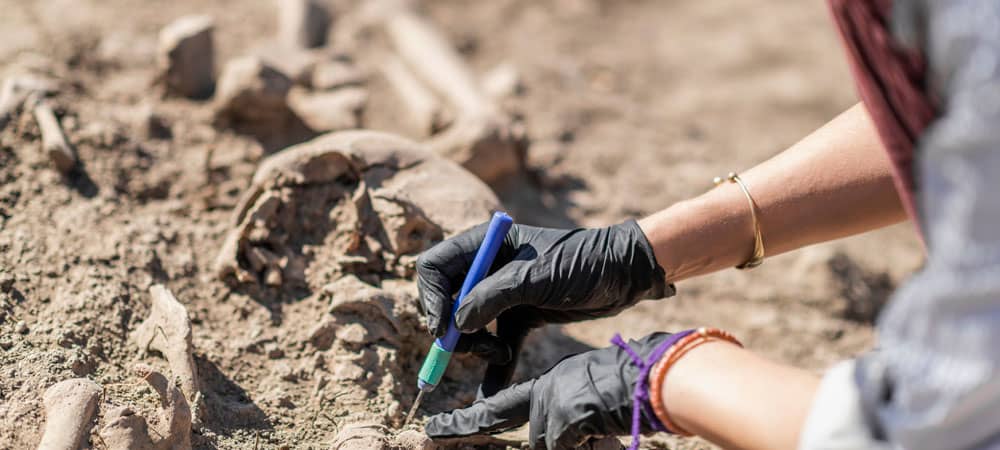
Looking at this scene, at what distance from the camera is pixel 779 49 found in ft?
16.5

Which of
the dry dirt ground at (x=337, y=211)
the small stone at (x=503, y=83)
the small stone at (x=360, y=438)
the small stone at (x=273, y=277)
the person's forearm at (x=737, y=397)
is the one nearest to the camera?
the person's forearm at (x=737, y=397)

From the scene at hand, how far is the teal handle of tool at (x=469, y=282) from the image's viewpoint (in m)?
1.93

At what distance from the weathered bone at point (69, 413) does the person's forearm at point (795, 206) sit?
1.30m

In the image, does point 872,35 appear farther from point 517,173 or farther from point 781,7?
point 781,7

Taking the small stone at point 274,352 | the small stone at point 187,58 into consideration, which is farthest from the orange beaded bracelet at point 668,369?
the small stone at point 187,58

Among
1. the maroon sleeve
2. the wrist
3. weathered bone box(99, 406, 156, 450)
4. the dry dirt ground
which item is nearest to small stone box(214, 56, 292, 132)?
the dry dirt ground

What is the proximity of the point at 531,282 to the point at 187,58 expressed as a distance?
Answer: 77.9 inches

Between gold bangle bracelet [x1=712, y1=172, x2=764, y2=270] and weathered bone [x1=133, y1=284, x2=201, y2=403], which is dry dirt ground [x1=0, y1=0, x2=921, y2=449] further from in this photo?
gold bangle bracelet [x1=712, y1=172, x2=764, y2=270]

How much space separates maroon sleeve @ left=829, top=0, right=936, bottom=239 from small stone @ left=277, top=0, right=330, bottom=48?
2790mm

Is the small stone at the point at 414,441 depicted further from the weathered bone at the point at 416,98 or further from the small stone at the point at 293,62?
the small stone at the point at 293,62

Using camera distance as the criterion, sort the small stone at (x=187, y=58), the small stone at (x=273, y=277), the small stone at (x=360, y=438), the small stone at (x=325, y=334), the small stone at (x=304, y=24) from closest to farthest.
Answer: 1. the small stone at (x=360, y=438)
2. the small stone at (x=325, y=334)
3. the small stone at (x=273, y=277)
4. the small stone at (x=187, y=58)
5. the small stone at (x=304, y=24)

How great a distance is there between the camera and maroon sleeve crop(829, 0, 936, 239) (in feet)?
4.27

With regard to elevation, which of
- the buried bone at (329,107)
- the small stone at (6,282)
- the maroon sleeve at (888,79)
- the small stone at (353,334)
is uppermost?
the maroon sleeve at (888,79)

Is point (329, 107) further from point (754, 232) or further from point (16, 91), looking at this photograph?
point (754, 232)
